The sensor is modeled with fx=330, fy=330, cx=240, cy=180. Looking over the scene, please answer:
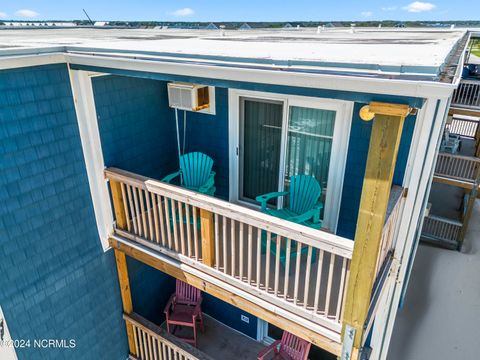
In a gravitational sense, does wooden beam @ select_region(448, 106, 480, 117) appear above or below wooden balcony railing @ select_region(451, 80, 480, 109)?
below

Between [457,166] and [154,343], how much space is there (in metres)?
9.49

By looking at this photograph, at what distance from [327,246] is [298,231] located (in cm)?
27

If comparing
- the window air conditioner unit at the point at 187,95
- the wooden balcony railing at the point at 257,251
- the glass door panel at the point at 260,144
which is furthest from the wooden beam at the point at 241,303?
the window air conditioner unit at the point at 187,95

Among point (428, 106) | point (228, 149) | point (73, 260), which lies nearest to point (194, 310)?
point (73, 260)

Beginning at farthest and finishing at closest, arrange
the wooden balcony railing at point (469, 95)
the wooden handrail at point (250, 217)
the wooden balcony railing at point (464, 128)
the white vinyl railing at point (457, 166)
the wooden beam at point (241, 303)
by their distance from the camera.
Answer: the wooden balcony railing at point (464, 128) < the wooden balcony railing at point (469, 95) < the white vinyl railing at point (457, 166) < the wooden beam at point (241, 303) < the wooden handrail at point (250, 217)

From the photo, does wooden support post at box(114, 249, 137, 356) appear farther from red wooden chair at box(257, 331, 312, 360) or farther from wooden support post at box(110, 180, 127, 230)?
red wooden chair at box(257, 331, 312, 360)

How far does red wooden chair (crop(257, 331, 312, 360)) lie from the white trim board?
2.94m

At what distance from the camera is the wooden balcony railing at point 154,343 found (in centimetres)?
443

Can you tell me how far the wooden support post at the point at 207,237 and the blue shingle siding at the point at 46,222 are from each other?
161cm

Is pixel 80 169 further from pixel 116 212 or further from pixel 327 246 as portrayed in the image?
pixel 327 246

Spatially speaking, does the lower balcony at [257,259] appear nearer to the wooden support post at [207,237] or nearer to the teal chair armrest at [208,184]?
the wooden support post at [207,237]

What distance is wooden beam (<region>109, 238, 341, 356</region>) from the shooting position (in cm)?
304

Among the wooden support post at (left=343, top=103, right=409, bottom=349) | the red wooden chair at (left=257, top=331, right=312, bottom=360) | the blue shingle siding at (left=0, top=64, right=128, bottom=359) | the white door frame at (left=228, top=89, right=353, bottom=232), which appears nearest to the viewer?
the wooden support post at (left=343, top=103, right=409, bottom=349)

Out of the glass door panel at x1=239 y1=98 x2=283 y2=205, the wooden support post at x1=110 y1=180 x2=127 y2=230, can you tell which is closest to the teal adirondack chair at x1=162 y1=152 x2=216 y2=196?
the glass door panel at x1=239 y1=98 x2=283 y2=205
